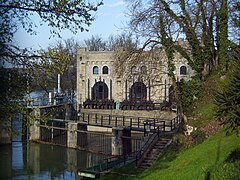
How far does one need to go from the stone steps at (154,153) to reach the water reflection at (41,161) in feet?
17.4

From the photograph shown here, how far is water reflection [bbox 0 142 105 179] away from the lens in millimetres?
22234

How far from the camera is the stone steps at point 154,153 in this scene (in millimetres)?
17375

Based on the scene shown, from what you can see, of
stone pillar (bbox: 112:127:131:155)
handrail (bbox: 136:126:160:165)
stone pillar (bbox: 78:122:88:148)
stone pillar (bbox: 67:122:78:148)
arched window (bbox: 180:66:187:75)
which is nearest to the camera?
handrail (bbox: 136:126:160:165)

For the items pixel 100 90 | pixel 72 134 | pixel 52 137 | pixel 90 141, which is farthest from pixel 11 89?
pixel 100 90

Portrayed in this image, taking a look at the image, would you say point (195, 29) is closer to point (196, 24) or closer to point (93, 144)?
point (196, 24)

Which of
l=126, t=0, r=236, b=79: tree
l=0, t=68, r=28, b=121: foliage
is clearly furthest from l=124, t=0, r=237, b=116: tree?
l=0, t=68, r=28, b=121: foliage

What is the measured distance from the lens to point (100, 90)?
4478 cm

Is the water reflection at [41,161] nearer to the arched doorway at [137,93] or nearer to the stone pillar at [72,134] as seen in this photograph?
the stone pillar at [72,134]

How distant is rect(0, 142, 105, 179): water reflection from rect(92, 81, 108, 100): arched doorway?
1404 cm

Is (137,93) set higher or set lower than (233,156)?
higher

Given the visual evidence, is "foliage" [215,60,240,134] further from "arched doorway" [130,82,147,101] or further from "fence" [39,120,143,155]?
"arched doorway" [130,82,147,101]

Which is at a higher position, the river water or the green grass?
the green grass

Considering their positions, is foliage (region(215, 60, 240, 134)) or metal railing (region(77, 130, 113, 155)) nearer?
foliage (region(215, 60, 240, 134))

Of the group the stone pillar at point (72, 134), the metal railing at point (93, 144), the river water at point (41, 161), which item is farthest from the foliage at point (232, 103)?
the stone pillar at point (72, 134)
